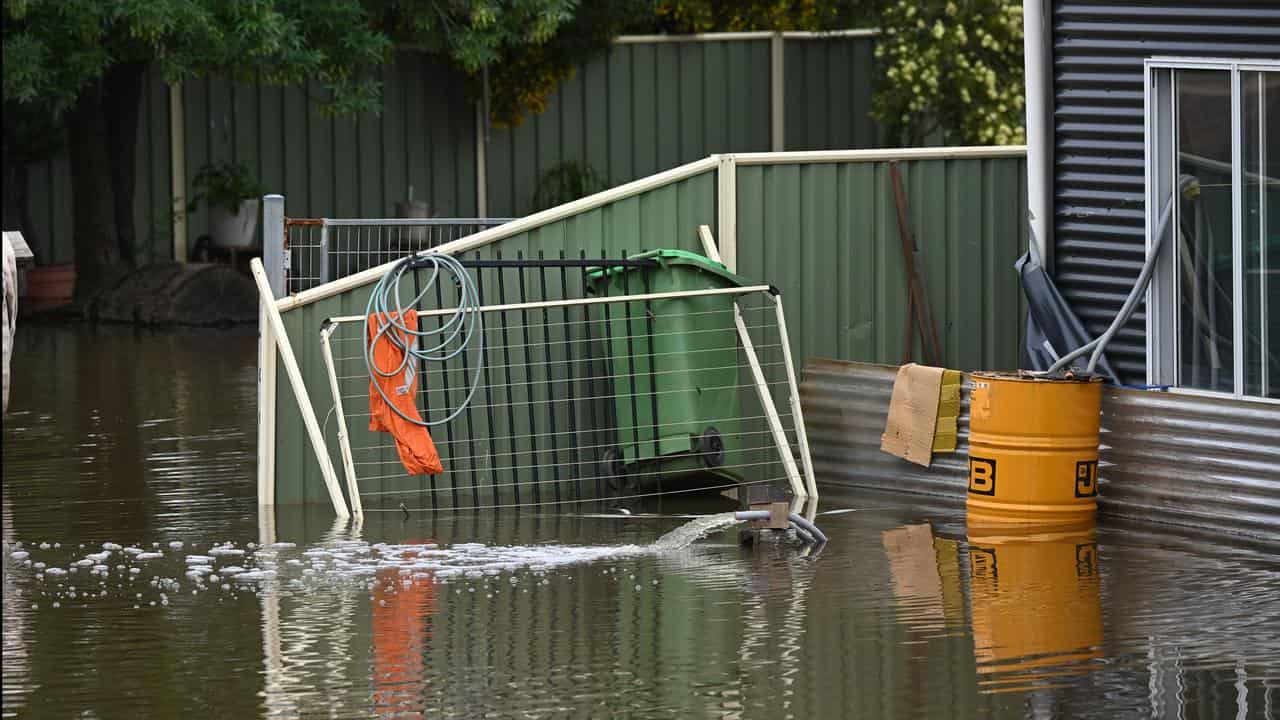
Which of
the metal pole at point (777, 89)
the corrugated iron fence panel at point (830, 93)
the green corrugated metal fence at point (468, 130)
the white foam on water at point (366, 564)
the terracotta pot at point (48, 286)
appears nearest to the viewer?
the white foam on water at point (366, 564)

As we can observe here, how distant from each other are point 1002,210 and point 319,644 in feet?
18.9

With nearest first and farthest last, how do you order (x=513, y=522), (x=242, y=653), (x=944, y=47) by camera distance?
(x=242, y=653) < (x=513, y=522) < (x=944, y=47)

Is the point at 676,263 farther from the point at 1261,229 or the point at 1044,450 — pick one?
the point at 1261,229

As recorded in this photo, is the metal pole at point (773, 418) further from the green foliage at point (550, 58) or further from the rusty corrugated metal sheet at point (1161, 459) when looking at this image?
the green foliage at point (550, 58)

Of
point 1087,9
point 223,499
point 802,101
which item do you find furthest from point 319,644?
point 802,101

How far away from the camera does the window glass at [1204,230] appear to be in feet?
31.0

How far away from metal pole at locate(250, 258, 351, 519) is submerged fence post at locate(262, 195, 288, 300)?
0.07m

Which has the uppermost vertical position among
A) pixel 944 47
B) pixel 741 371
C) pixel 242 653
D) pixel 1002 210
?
pixel 944 47

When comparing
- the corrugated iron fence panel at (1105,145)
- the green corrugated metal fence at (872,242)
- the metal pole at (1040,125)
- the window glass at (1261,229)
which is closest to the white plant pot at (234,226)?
the green corrugated metal fence at (872,242)

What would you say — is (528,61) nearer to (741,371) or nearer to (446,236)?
(446,236)

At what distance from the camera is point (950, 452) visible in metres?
10.4

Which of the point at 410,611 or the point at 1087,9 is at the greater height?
the point at 1087,9

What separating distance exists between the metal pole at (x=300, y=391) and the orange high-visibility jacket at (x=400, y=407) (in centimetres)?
30

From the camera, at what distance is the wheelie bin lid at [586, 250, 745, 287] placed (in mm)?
10398
